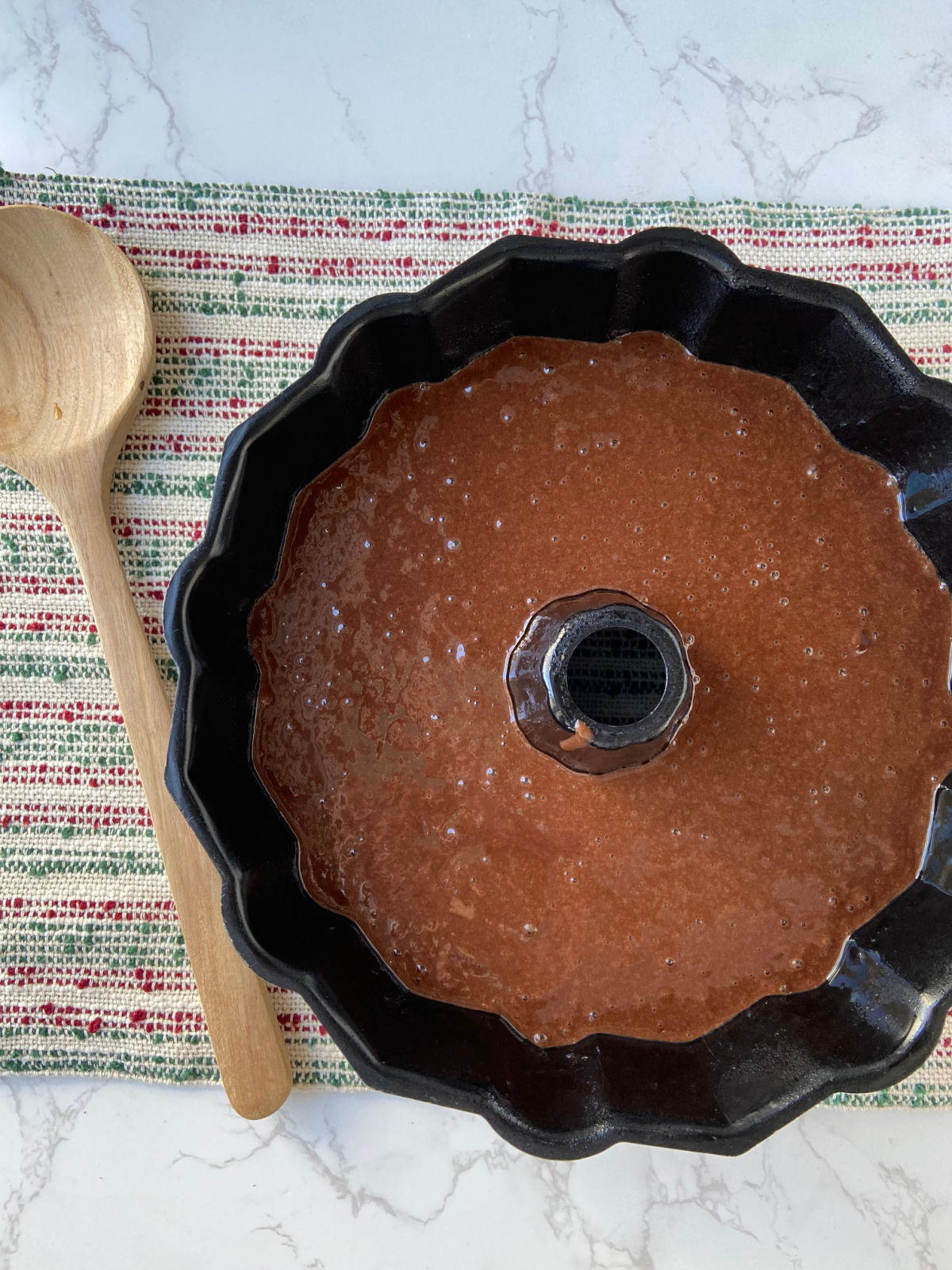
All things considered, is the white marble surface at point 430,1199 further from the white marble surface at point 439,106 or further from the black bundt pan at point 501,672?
the white marble surface at point 439,106

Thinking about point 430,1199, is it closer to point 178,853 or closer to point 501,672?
point 178,853

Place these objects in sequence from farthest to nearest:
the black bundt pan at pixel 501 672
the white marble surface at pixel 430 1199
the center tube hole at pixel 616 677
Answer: the white marble surface at pixel 430 1199, the center tube hole at pixel 616 677, the black bundt pan at pixel 501 672

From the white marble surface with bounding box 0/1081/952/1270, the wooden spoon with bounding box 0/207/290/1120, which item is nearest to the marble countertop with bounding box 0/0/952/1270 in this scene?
the white marble surface with bounding box 0/1081/952/1270

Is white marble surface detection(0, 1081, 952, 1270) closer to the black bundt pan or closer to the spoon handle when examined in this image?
the spoon handle

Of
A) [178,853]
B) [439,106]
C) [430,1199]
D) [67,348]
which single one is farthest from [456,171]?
[430,1199]

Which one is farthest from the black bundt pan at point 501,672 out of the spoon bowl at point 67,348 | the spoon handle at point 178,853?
the spoon bowl at point 67,348
